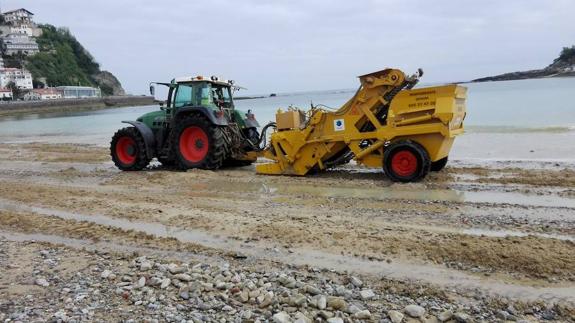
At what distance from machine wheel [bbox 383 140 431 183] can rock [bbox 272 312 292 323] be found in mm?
5266

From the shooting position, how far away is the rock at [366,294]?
3.94 meters

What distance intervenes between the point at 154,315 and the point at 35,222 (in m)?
3.63

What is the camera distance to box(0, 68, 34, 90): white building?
346ft

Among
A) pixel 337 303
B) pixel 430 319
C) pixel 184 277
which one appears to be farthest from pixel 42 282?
pixel 430 319

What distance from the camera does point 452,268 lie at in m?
4.49

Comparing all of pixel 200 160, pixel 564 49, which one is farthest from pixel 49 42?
pixel 200 160

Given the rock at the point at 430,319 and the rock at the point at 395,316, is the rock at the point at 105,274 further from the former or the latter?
the rock at the point at 430,319

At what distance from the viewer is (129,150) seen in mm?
11477

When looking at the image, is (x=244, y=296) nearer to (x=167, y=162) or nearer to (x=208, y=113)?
(x=208, y=113)

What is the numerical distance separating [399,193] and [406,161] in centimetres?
96

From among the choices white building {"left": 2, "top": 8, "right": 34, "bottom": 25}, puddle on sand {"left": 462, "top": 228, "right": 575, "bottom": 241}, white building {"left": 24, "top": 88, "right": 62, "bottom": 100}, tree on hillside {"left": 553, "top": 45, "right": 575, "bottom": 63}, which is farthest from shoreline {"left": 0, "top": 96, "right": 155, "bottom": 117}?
tree on hillside {"left": 553, "top": 45, "right": 575, "bottom": 63}

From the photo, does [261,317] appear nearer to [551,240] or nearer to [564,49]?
[551,240]

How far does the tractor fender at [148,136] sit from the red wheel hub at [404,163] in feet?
18.0

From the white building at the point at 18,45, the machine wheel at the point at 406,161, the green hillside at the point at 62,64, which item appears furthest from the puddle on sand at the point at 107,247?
the white building at the point at 18,45
